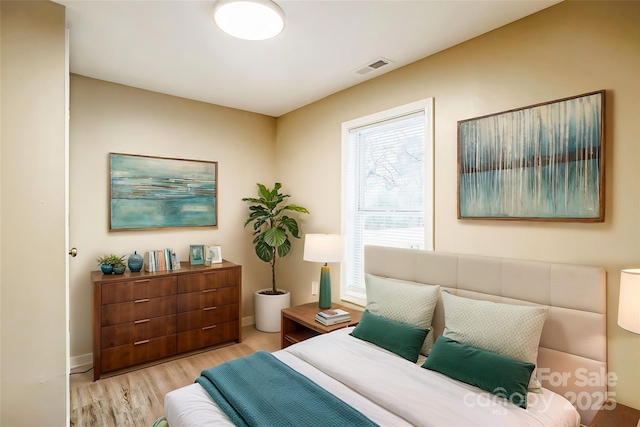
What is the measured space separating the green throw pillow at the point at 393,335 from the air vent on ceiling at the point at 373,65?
6.57ft

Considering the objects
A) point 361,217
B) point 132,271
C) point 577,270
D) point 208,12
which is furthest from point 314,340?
point 208,12

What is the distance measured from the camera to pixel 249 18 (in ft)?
6.74

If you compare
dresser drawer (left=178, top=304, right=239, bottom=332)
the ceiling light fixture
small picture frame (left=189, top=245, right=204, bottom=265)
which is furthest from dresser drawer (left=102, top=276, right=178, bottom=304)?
the ceiling light fixture

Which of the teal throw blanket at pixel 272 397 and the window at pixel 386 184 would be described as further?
the window at pixel 386 184

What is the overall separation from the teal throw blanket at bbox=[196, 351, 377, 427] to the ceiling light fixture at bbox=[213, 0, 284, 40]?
2048 millimetres

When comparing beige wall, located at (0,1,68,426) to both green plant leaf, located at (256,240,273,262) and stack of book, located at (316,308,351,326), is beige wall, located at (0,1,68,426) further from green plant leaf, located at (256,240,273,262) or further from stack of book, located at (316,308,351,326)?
green plant leaf, located at (256,240,273,262)

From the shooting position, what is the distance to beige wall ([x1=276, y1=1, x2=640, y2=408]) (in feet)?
5.80

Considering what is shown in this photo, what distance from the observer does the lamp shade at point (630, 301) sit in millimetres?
1458

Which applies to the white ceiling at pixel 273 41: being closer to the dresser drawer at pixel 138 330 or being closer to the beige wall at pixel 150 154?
the beige wall at pixel 150 154

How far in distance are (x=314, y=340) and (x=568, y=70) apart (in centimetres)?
232

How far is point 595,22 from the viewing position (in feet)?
6.15

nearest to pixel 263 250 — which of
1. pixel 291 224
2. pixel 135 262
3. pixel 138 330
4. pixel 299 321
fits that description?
pixel 291 224

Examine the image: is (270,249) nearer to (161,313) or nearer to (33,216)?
(161,313)

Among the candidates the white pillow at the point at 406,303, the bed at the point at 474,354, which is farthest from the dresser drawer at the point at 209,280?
the white pillow at the point at 406,303
